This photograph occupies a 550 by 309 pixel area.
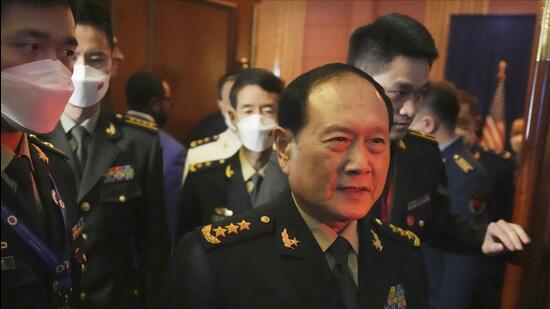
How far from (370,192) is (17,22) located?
0.70 metres

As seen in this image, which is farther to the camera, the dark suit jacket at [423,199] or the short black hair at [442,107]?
the short black hair at [442,107]

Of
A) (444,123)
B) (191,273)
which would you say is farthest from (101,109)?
(444,123)

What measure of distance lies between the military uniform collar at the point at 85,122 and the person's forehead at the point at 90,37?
247 mm

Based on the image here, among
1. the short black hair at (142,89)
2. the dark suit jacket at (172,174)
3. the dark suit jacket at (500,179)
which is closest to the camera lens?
the dark suit jacket at (172,174)

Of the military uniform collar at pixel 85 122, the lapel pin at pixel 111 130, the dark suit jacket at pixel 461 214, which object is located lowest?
the dark suit jacket at pixel 461 214

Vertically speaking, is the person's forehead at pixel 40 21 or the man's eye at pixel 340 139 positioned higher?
the person's forehead at pixel 40 21

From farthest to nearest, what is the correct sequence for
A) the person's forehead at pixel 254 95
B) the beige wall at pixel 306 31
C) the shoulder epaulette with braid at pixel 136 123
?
the person's forehead at pixel 254 95
the shoulder epaulette with braid at pixel 136 123
the beige wall at pixel 306 31

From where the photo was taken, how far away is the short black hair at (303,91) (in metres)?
1.10

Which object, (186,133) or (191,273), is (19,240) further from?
(186,133)

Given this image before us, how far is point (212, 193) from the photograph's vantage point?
7.36 feet

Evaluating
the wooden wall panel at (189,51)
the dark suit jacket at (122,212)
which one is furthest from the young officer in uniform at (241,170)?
the wooden wall panel at (189,51)

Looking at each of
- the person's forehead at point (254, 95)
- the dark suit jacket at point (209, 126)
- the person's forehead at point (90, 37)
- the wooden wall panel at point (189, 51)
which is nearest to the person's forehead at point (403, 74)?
the person's forehead at point (254, 95)

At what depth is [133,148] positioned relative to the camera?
6.81ft

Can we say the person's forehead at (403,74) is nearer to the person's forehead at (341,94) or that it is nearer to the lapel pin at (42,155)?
the person's forehead at (341,94)
